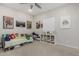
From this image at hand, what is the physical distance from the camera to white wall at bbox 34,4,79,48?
3.25 m

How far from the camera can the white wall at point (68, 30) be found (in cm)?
325

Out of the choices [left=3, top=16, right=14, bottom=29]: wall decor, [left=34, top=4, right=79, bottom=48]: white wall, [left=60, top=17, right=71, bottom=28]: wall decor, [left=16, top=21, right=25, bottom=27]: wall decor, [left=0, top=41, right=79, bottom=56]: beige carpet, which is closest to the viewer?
[left=0, top=41, right=79, bottom=56]: beige carpet

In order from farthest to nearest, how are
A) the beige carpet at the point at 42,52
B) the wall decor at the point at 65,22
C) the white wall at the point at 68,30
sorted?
the wall decor at the point at 65,22 < the white wall at the point at 68,30 < the beige carpet at the point at 42,52

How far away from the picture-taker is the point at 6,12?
3758 millimetres

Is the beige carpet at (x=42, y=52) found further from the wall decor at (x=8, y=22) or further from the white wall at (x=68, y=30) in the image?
the wall decor at (x=8, y=22)

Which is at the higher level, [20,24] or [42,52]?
[20,24]

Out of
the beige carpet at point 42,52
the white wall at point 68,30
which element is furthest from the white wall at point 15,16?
the white wall at point 68,30

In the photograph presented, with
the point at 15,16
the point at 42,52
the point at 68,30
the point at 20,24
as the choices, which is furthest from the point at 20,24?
the point at 68,30

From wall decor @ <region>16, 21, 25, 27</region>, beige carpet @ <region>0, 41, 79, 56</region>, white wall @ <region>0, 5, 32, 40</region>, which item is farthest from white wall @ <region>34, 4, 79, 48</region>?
wall decor @ <region>16, 21, 25, 27</region>

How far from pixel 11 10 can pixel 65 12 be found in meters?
2.67

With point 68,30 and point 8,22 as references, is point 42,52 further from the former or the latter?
point 8,22

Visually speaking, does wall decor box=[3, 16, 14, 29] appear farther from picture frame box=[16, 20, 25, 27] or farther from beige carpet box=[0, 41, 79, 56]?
beige carpet box=[0, 41, 79, 56]

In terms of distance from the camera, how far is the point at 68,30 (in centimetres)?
355

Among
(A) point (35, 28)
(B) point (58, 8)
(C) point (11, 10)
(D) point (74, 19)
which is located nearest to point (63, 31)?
(D) point (74, 19)
